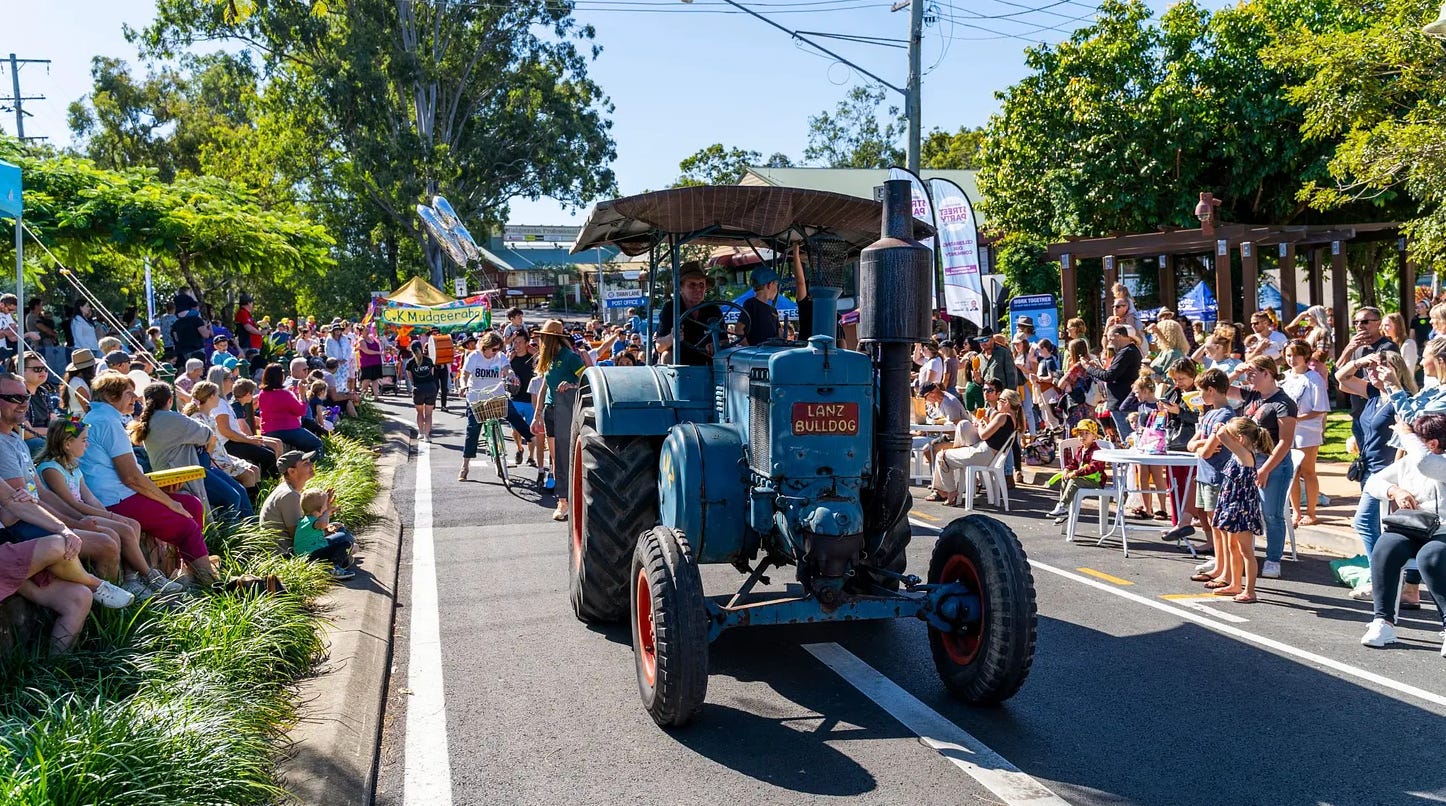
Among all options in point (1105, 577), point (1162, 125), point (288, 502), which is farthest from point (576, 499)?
point (1162, 125)

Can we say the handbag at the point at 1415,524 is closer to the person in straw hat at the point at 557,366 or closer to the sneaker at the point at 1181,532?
the sneaker at the point at 1181,532

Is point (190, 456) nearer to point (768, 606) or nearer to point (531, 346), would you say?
Answer: point (768, 606)

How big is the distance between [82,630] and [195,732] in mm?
1544

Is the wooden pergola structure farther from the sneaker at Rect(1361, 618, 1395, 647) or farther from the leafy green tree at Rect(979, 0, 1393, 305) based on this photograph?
the sneaker at Rect(1361, 618, 1395, 647)

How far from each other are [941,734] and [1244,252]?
16502mm

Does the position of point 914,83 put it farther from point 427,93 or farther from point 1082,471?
point 427,93

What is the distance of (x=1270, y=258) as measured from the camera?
93.7 feet

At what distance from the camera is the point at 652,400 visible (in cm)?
649

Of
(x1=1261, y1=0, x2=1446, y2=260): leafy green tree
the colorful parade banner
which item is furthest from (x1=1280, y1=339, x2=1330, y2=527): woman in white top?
the colorful parade banner

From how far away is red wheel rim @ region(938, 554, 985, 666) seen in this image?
511 centimetres

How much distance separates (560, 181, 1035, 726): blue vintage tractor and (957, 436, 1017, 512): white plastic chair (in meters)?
5.02

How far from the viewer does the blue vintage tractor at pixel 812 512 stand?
4863 mm

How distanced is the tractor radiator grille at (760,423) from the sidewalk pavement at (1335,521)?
5221mm

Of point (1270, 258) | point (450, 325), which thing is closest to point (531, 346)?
point (450, 325)
